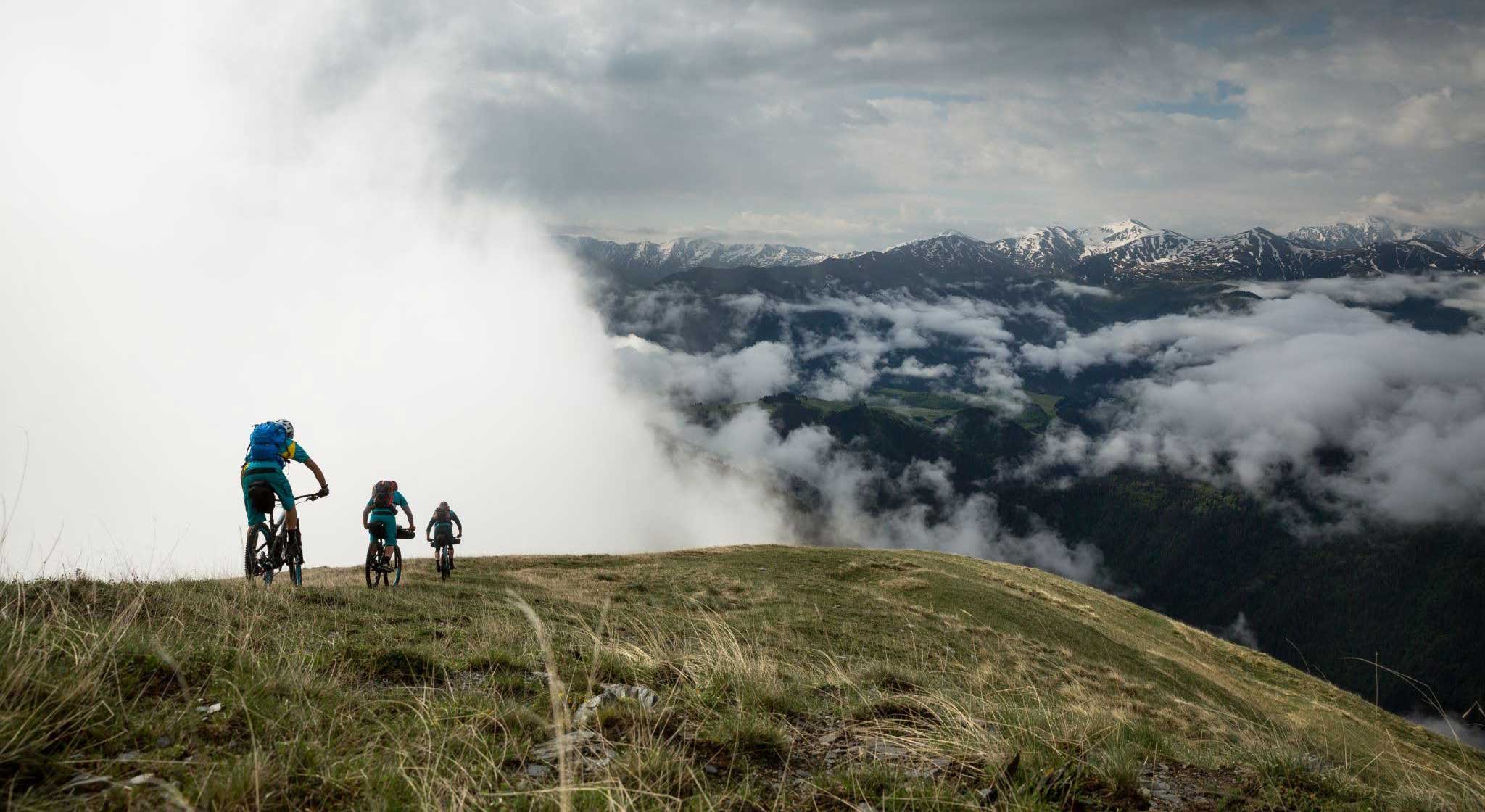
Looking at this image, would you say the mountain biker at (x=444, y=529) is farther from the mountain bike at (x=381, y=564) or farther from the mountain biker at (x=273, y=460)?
the mountain biker at (x=273, y=460)

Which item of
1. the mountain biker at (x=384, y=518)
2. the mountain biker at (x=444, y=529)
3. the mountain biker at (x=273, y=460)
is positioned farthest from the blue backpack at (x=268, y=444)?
the mountain biker at (x=444, y=529)

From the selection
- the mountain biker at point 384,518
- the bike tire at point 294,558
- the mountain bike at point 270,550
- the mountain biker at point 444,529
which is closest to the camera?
the mountain bike at point 270,550

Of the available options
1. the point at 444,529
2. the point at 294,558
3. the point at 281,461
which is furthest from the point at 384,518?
the point at 281,461

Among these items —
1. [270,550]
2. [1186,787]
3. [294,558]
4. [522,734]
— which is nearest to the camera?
[522,734]

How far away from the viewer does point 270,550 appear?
613 inches

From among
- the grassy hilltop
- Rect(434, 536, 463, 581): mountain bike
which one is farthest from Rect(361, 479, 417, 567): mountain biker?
the grassy hilltop

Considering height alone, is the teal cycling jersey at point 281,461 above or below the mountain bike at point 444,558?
above

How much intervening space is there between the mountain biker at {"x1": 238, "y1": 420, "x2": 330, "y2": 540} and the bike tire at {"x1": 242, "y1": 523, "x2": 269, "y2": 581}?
223 millimetres

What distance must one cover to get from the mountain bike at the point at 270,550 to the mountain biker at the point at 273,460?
460mm

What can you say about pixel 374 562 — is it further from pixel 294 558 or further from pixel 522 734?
pixel 522 734

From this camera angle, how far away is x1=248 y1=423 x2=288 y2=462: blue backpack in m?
A: 14.5

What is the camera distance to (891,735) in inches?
217

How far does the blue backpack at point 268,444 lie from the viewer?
47.5 feet

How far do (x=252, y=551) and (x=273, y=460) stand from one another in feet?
7.38
